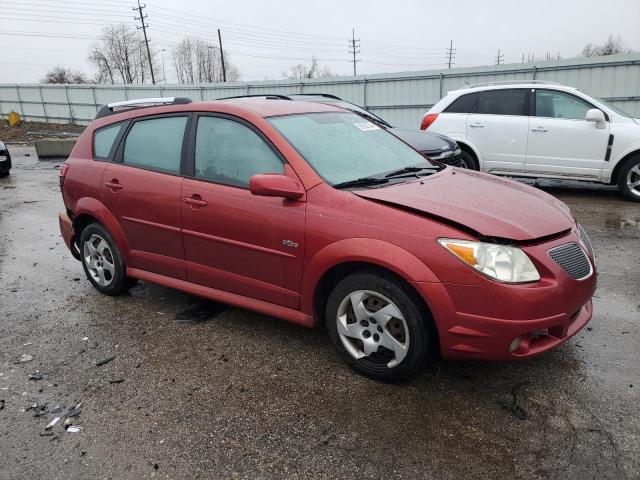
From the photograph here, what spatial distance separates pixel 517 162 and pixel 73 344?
7334 mm

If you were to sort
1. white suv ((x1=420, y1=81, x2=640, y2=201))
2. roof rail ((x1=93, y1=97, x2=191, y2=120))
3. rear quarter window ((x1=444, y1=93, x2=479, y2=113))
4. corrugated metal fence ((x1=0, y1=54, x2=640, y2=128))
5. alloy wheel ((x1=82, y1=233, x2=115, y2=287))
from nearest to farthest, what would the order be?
roof rail ((x1=93, y1=97, x2=191, y2=120))
alloy wheel ((x1=82, y1=233, x2=115, y2=287))
white suv ((x1=420, y1=81, x2=640, y2=201))
rear quarter window ((x1=444, y1=93, x2=479, y2=113))
corrugated metal fence ((x1=0, y1=54, x2=640, y2=128))

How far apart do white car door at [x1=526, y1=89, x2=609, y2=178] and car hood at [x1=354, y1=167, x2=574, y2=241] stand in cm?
515

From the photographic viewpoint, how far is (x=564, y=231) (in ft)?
10.4

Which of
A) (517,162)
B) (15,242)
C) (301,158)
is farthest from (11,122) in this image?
(301,158)

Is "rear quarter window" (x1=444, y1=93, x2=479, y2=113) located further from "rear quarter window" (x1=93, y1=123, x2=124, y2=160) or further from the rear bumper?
the rear bumper

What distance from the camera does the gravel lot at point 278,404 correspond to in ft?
8.40

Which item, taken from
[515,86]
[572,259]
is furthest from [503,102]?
[572,259]

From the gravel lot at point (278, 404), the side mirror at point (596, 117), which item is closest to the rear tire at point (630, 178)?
the side mirror at point (596, 117)

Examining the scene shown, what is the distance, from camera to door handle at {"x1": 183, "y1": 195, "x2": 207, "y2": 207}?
3.78 meters

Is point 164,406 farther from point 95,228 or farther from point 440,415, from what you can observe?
point 95,228

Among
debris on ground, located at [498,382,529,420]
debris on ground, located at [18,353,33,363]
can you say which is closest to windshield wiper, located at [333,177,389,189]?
debris on ground, located at [498,382,529,420]

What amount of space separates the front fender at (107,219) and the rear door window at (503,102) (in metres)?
6.68

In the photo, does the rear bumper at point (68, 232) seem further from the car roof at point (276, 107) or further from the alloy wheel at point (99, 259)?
the car roof at point (276, 107)

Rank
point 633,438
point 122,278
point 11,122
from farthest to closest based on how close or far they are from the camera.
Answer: point 11,122 < point 122,278 < point 633,438
